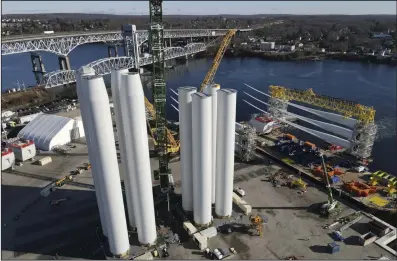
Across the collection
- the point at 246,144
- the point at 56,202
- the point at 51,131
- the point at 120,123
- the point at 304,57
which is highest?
the point at 120,123

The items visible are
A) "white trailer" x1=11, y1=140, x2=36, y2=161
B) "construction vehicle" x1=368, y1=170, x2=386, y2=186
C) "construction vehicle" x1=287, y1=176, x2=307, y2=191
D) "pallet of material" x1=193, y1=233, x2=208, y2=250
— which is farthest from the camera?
"white trailer" x1=11, y1=140, x2=36, y2=161

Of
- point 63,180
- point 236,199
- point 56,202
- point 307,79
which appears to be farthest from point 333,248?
point 307,79

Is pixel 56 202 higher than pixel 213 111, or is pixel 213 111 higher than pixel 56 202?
pixel 213 111

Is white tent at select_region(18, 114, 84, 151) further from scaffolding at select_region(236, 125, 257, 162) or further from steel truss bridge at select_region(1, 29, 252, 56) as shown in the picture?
steel truss bridge at select_region(1, 29, 252, 56)

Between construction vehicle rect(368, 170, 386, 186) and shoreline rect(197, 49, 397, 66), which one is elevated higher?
shoreline rect(197, 49, 397, 66)

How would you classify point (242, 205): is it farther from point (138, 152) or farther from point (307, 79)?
point (307, 79)

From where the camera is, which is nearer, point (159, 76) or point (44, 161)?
point (159, 76)

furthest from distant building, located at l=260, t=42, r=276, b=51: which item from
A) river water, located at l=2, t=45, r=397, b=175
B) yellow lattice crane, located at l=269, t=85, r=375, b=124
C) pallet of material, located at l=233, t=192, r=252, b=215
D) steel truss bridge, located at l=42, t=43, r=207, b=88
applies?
pallet of material, located at l=233, t=192, r=252, b=215
